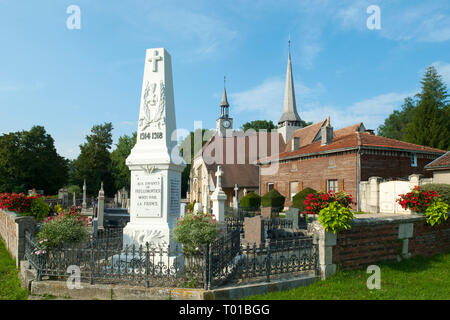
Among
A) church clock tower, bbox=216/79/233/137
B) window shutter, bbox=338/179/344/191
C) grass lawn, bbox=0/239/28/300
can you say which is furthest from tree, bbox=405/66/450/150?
grass lawn, bbox=0/239/28/300

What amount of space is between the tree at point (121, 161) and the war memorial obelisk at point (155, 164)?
152 ft

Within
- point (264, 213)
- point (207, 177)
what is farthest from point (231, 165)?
point (264, 213)

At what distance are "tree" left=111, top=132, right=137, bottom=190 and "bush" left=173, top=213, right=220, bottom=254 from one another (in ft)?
158

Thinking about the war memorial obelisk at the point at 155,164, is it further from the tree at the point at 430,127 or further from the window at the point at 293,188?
the tree at the point at 430,127

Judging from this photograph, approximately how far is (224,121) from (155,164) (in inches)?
1829

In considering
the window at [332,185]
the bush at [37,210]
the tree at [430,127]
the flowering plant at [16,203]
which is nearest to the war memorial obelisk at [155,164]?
the bush at [37,210]

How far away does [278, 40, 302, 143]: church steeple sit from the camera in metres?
43.2

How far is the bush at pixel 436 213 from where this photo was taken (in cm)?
921

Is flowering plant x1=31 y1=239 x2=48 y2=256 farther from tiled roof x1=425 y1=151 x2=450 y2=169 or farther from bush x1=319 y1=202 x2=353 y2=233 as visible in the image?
tiled roof x1=425 y1=151 x2=450 y2=169

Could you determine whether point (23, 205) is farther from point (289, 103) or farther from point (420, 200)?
point (289, 103)

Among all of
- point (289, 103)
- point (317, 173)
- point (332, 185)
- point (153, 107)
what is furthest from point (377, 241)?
point (289, 103)

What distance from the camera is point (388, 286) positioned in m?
6.66

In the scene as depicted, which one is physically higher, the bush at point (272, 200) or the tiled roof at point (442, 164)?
the tiled roof at point (442, 164)
